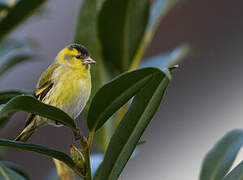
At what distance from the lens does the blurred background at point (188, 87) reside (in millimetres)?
2732

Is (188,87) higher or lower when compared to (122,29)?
lower

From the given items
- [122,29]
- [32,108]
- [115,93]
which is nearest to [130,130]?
[115,93]

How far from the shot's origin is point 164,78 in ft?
2.89

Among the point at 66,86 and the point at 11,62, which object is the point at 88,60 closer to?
the point at 66,86

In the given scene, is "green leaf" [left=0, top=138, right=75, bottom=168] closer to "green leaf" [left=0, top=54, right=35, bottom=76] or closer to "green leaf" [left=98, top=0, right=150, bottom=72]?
"green leaf" [left=98, top=0, right=150, bottom=72]

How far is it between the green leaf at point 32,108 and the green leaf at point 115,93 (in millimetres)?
56

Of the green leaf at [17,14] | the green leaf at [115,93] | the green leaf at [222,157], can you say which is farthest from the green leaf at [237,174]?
the green leaf at [17,14]

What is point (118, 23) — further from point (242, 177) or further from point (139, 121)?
point (242, 177)

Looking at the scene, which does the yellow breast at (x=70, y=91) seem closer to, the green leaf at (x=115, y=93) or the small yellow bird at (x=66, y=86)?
the small yellow bird at (x=66, y=86)

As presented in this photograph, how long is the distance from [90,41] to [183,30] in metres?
1.85

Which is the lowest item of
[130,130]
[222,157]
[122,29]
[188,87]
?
[188,87]

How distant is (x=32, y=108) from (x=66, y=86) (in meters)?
0.36

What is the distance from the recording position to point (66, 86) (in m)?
1.19

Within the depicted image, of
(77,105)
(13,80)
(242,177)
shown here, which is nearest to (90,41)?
(77,105)
